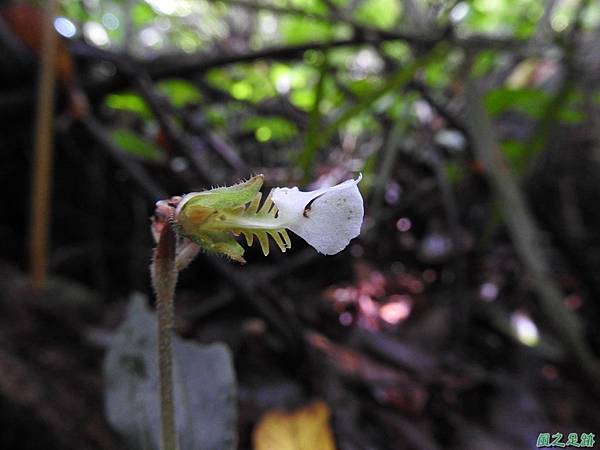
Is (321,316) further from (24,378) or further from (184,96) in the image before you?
(184,96)

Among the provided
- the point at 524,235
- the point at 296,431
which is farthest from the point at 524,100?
the point at 296,431

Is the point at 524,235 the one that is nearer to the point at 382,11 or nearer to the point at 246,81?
the point at 246,81

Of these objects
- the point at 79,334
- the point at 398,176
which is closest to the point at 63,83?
the point at 79,334

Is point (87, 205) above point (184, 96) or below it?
below

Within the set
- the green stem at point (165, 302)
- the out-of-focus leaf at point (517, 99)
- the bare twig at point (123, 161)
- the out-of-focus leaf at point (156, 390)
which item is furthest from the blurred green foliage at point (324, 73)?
the green stem at point (165, 302)

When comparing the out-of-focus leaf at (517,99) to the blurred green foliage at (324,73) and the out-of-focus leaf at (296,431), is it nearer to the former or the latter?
the blurred green foliage at (324,73)

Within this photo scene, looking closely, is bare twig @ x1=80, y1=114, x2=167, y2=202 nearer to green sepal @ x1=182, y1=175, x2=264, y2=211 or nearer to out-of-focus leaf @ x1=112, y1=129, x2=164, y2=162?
out-of-focus leaf @ x1=112, y1=129, x2=164, y2=162
